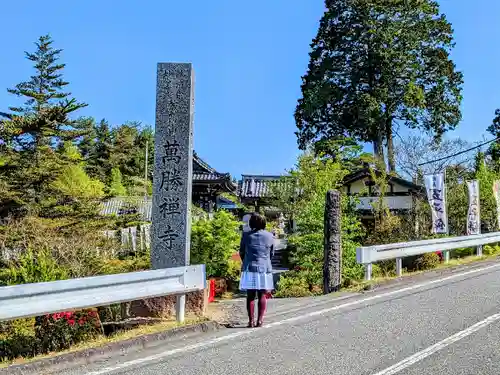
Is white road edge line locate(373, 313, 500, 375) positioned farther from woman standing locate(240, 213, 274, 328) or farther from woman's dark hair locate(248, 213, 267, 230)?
woman's dark hair locate(248, 213, 267, 230)

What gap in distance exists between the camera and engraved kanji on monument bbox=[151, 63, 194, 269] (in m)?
7.47

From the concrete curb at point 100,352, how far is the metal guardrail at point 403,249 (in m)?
5.57

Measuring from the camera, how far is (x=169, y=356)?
550 centimetres

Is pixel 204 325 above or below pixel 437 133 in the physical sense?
below

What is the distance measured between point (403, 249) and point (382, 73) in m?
23.4

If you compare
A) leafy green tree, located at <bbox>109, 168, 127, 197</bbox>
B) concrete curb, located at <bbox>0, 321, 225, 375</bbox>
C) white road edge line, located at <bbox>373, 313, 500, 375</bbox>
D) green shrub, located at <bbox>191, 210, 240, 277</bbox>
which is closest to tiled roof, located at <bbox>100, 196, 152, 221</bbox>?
leafy green tree, located at <bbox>109, 168, 127, 197</bbox>

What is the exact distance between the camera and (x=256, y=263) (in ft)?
22.6

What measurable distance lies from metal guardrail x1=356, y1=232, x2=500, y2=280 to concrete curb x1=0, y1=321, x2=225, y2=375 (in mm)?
5570

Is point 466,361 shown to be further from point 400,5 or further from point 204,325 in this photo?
point 400,5

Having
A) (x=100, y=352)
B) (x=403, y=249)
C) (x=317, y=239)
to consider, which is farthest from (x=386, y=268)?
(x=100, y=352)

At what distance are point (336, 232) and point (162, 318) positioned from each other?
5.43m

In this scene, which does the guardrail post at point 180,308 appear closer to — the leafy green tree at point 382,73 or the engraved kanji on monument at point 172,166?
the engraved kanji on monument at point 172,166

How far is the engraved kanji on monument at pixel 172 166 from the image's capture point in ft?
24.5

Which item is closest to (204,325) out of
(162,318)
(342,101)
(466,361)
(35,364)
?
(162,318)
